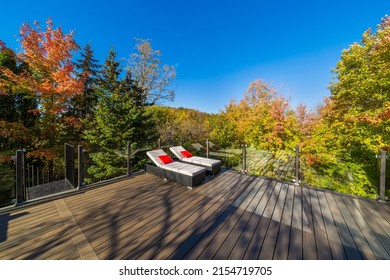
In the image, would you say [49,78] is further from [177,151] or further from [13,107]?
[177,151]

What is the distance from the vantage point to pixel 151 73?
13.1 meters

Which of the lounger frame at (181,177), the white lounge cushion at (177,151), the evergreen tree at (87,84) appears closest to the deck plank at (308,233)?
the lounger frame at (181,177)

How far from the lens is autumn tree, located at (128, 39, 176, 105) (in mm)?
12625

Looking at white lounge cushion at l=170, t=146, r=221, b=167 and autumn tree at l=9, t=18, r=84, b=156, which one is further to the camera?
autumn tree at l=9, t=18, r=84, b=156

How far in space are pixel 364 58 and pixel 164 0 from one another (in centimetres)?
1145

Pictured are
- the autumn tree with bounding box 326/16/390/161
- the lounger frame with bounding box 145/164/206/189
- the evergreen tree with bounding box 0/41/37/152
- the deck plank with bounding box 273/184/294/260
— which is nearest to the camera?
the deck plank with bounding box 273/184/294/260

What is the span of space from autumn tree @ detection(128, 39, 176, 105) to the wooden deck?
10.7 meters

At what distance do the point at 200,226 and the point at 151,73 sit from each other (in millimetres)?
13515

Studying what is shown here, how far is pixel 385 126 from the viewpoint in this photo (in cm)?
565

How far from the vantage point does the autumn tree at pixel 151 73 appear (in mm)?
12625

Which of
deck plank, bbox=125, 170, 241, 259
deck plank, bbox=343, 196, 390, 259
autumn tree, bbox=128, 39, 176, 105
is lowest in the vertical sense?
deck plank, bbox=125, 170, 241, 259

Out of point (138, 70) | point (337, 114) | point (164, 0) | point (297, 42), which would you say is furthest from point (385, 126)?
point (138, 70)

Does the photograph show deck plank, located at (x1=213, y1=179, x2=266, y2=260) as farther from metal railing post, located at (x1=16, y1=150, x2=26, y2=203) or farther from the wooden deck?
metal railing post, located at (x1=16, y1=150, x2=26, y2=203)

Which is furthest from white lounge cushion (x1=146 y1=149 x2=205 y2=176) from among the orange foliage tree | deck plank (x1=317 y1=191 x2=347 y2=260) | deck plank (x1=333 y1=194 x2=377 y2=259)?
the orange foliage tree
